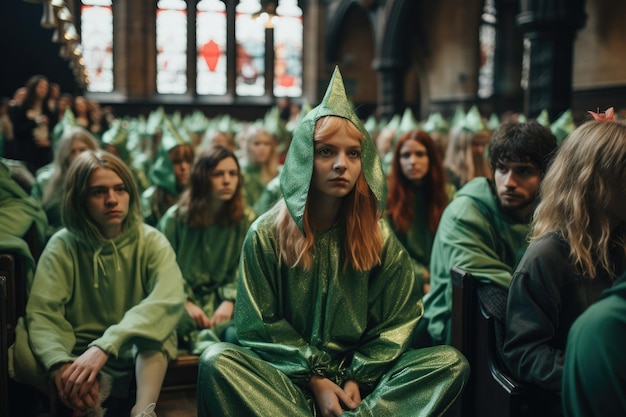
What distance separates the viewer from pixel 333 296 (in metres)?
2.60

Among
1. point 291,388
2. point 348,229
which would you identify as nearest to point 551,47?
point 348,229

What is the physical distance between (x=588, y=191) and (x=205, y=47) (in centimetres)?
2160

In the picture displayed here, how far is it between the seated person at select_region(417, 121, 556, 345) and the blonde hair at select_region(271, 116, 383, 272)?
68 centimetres

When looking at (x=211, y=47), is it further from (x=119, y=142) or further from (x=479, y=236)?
(x=479, y=236)

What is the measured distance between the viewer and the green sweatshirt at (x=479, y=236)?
3221mm

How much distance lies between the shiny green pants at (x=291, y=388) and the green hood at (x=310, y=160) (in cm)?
52

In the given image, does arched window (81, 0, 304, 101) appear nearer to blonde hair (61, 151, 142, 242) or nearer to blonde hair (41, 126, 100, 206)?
blonde hair (41, 126, 100, 206)

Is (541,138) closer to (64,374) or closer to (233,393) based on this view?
(233,393)

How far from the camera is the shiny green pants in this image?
92.0 inches

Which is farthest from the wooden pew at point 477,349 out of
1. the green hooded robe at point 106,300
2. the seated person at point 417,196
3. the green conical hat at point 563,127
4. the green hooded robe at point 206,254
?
the green conical hat at point 563,127

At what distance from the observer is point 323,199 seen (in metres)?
2.69

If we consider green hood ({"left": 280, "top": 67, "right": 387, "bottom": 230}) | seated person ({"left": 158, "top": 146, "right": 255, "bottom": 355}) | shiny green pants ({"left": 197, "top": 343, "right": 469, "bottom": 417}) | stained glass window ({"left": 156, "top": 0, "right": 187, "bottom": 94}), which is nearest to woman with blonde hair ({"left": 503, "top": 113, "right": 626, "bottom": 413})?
shiny green pants ({"left": 197, "top": 343, "right": 469, "bottom": 417})

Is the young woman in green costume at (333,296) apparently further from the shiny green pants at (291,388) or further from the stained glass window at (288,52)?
the stained glass window at (288,52)

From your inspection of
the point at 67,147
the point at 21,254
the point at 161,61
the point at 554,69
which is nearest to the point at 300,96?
the point at 161,61
